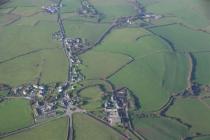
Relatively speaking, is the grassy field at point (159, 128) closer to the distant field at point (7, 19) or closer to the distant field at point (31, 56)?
the distant field at point (31, 56)

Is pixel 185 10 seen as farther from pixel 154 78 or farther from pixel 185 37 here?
pixel 154 78

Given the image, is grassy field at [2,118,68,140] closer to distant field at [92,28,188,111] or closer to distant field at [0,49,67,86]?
distant field at [0,49,67,86]

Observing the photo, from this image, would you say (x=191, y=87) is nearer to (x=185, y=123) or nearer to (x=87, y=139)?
(x=185, y=123)

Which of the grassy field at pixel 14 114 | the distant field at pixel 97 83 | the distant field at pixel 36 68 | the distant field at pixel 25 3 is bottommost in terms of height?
the grassy field at pixel 14 114

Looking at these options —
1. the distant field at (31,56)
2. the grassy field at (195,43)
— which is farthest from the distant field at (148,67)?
the distant field at (31,56)

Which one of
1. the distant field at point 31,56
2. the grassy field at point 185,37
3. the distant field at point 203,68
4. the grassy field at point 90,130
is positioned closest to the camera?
the grassy field at point 90,130

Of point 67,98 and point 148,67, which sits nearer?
point 67,98

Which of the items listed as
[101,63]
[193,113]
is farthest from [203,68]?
[101,63]
